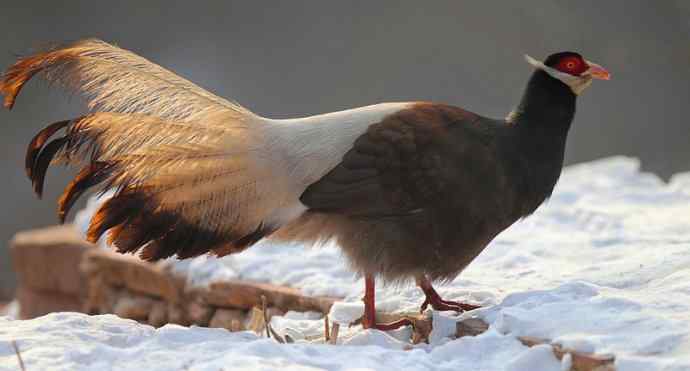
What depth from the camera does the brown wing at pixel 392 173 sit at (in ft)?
10.6

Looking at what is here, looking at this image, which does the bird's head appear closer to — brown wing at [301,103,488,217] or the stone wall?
brown wing at [301,103,488,217]

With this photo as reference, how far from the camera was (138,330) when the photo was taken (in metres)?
3.01

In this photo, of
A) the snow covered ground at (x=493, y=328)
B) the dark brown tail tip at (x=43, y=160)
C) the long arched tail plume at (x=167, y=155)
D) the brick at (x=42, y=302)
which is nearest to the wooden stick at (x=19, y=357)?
the snow covered ground at (x=493, y=328)

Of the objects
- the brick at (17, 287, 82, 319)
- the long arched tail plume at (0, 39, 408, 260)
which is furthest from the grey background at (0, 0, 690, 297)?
the long arched tail plume at (0, 39, 408, 260)

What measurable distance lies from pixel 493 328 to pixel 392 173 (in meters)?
0.68

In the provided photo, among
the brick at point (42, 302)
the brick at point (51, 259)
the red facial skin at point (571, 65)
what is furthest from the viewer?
the brick at point (42, 302)

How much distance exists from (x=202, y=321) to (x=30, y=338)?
2077mm

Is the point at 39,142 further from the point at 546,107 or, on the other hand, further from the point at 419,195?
the point at 546,107

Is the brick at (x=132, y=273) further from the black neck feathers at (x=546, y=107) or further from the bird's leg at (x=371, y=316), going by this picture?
the black neck feathers at (x=546, y=107)

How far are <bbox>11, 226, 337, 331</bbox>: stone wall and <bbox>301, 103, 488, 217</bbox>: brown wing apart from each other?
504 mm

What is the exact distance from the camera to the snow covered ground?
2686 millimetres

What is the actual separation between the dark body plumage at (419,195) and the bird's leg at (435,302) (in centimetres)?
14

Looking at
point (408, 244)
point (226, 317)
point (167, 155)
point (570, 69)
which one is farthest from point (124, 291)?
point (570, 69)

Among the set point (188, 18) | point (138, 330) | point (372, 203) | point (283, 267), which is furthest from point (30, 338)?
point (188, 18)
